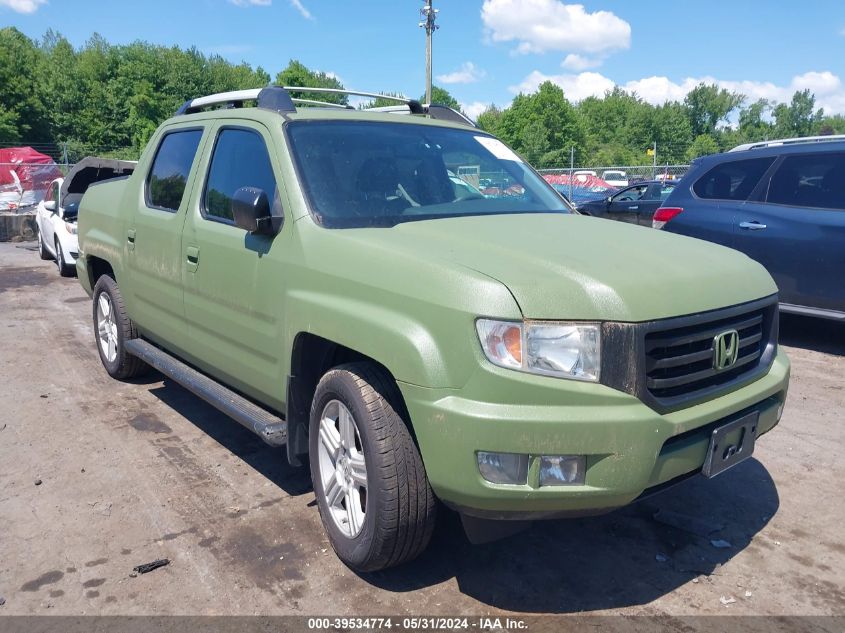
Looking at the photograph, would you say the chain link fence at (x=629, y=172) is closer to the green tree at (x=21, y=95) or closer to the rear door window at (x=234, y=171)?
the rear door window at (x=234, y=171)

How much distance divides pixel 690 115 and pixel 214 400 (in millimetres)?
113884

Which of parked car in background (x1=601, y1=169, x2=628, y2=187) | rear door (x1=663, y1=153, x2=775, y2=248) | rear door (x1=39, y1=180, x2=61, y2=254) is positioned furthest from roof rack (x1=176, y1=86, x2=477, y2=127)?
parked car in background (x1=601, y1=169, x2=628, y2=187)

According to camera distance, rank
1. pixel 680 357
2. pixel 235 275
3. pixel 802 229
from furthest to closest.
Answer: pixel 802 229 → pixel 235 275 → pixel 680 357

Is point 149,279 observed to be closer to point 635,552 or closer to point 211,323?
point 211,323

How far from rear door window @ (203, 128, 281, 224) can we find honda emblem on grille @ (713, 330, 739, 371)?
209 cm

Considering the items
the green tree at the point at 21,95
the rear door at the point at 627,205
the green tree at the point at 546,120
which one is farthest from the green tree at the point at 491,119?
the rear door at the point at 627,205

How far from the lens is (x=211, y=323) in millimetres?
3939

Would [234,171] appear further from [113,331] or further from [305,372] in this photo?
[113,331]

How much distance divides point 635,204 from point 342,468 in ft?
38.4

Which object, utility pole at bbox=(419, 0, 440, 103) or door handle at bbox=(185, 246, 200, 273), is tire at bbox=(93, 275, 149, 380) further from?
utility pole at bbox=(419, 0, 440, 103)

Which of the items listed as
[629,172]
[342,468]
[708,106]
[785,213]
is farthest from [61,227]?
[708,106]

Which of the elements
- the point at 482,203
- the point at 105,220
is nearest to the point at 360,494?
the point at 482,203

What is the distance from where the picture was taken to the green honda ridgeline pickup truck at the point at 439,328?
2449mm

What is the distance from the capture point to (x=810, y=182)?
21.9 ft
